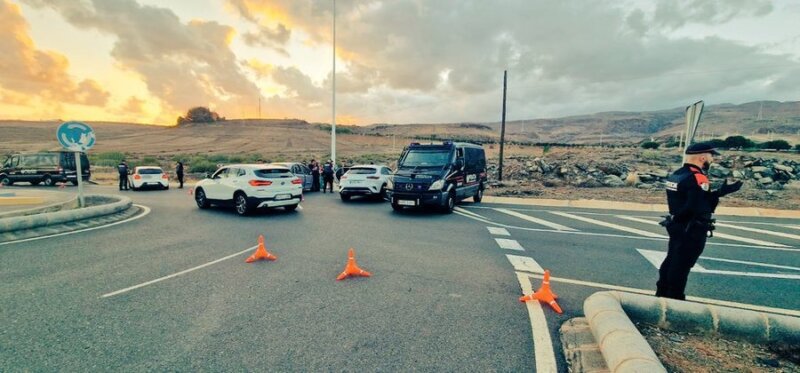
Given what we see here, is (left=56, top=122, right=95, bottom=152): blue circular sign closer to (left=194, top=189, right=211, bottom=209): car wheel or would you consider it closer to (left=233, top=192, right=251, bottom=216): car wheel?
(left=194, top=189, right=211, bottom=209): car wheel

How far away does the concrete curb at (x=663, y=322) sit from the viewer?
2805mm

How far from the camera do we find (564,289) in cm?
527

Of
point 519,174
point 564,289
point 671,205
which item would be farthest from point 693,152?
point 519,174

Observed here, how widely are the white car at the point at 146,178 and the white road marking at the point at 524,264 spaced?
21.2 meters

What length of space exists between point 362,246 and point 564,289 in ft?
13.2

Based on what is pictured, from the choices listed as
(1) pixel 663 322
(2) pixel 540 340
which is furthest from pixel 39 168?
(1) pixel 663 322

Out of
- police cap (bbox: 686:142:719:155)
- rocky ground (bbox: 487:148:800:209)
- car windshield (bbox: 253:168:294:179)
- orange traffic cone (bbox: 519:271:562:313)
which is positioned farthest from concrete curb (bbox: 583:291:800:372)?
rocky ground (bbox: 487:148:800:209)

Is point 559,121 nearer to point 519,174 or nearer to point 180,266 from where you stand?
point 519,174

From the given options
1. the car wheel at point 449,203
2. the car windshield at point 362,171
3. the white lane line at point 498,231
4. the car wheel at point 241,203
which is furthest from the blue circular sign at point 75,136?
the white lane line at point 498,231

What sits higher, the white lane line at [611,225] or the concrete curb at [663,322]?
the concrete curb at [663,322]

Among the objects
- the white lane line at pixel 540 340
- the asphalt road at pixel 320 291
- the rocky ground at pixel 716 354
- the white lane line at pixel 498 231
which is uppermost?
the rocky ground at pixel 716 354

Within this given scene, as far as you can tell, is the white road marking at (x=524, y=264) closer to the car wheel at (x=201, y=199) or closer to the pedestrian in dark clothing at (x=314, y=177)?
the car wheel at (x=201, y=199)

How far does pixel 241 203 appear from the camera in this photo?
12.0m

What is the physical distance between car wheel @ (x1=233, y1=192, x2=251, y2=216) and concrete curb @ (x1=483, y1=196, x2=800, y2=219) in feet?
32.3
